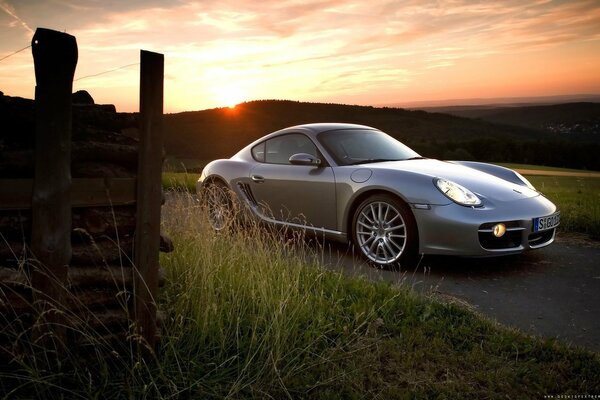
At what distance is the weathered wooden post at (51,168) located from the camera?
8.62 ft

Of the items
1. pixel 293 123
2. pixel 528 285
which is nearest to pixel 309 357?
pixel 528 285

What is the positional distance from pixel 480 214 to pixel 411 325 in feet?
5.43

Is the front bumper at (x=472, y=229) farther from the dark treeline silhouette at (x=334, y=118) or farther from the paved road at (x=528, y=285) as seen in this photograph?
the dark treeline silhouette at (x=334, y=118)

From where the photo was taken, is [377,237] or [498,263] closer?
[377,237]

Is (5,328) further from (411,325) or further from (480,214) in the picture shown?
(480,214)

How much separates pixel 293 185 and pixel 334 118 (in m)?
31.3

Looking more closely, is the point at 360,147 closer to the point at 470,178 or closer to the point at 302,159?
the point at 302,159

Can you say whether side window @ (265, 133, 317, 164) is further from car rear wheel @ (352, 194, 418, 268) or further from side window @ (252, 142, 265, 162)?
car rear wheel @ (352, 194, 418, 268)

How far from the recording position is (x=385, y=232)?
213 inches

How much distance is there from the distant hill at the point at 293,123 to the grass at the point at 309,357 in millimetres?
14140

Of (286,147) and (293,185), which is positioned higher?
(286,147)

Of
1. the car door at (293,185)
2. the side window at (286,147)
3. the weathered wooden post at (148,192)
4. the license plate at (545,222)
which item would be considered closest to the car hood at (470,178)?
the license plate at (545,222)

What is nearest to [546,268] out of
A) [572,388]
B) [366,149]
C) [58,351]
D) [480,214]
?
[480,214]

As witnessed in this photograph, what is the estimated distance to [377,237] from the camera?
17.9 ft
